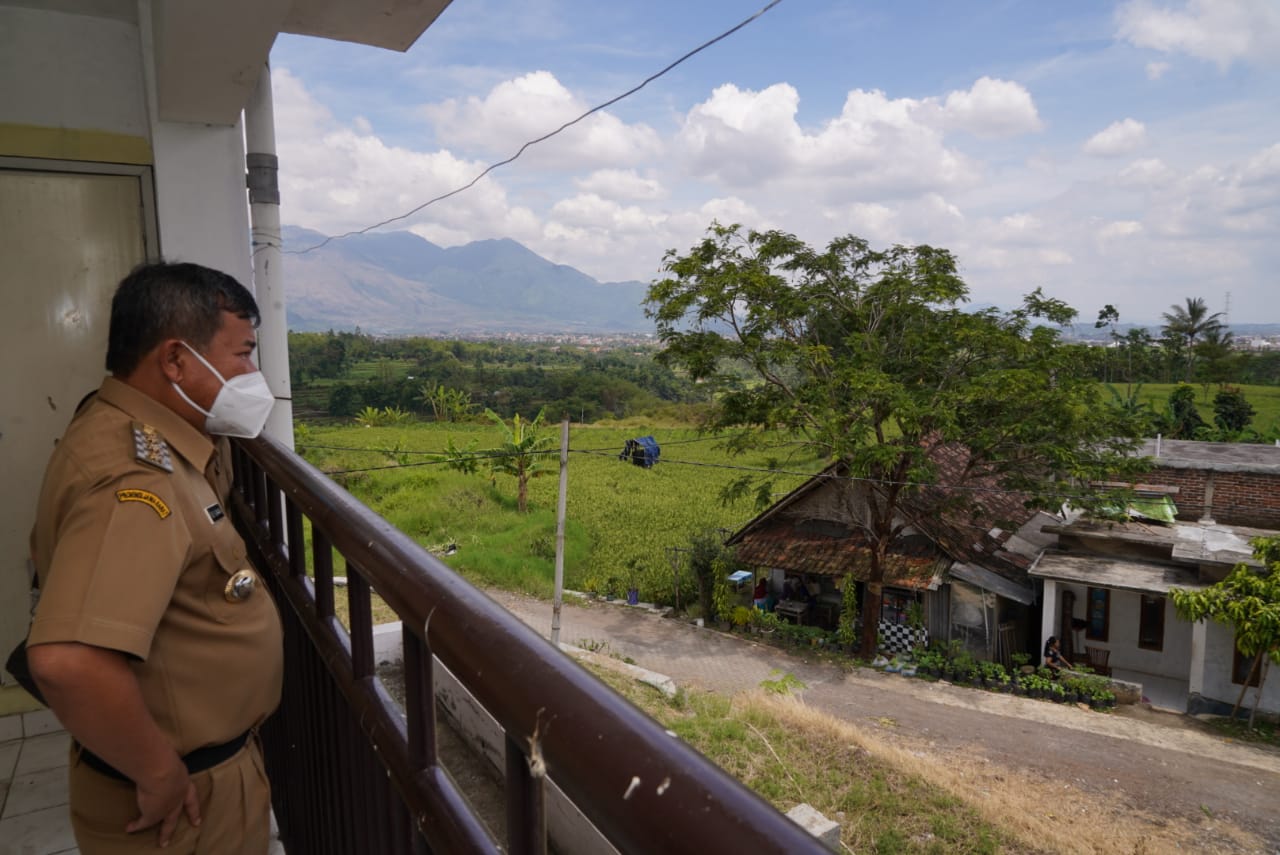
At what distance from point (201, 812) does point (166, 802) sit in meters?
0.13

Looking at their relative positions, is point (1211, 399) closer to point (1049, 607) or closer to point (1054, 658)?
point (1049, 607)

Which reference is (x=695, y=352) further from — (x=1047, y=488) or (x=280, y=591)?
(x=280, y=591)

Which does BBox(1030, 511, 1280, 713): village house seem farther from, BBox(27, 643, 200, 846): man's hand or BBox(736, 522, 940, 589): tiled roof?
BBox(27, 643, 200, 846): man's hand

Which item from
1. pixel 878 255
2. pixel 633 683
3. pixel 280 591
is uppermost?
pixel 878 255

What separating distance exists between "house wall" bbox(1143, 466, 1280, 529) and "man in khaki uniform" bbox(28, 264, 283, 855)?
14171mm

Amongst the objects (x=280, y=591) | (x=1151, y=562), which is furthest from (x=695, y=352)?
(x=280, y=591)

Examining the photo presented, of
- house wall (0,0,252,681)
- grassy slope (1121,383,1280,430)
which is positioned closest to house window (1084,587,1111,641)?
house wall (0,0,252,681)

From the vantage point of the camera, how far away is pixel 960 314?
1066 centimetres

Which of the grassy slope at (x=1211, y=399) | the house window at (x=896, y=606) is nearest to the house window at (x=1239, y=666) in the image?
the house window at (x=896, y=606)

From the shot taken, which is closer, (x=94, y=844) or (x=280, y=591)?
(x=94, y=844)

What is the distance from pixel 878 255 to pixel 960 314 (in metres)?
1.46

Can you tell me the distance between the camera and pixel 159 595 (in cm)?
80

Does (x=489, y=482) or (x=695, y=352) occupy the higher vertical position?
(x=695, y=352)

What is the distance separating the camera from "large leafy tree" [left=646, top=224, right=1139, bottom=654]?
10.1 m
